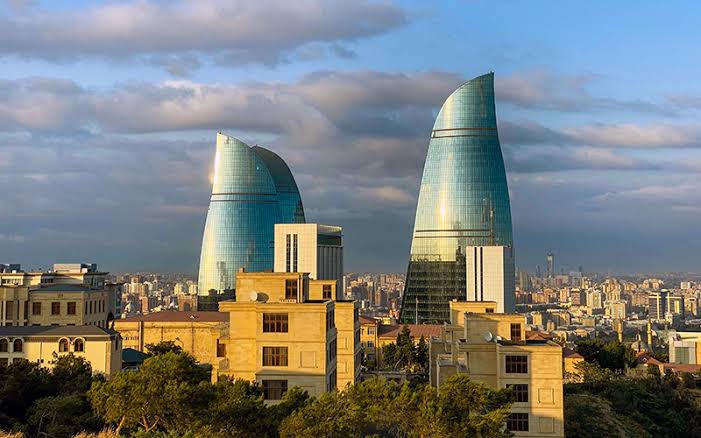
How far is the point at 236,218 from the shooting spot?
189m

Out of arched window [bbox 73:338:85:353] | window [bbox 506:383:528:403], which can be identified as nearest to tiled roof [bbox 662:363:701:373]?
window [bbox 506:383:528:403]

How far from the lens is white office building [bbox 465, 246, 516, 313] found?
502ft

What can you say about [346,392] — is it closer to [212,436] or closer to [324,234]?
[212,436]

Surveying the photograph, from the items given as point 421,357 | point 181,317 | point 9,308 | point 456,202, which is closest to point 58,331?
point 9,308

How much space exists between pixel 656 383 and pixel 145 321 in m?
66.2

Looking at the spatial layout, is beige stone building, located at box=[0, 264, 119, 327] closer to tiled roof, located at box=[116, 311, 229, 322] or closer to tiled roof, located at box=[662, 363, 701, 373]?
tiled roof, located at box=[116, 311, 229, 322]

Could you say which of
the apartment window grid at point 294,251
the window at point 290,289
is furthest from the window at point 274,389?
the apartment window grid at point 294,251

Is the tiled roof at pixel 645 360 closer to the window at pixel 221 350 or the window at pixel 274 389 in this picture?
the window at pixel 221 350

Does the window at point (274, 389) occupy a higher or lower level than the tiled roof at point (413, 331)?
higher

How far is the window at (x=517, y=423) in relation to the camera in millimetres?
50281

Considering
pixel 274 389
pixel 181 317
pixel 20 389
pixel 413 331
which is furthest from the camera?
pixel 413 331

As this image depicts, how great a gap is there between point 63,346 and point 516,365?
39.4 meters

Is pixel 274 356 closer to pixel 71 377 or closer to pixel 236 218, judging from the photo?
pixel 71 377

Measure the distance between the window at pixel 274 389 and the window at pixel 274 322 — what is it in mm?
2657
